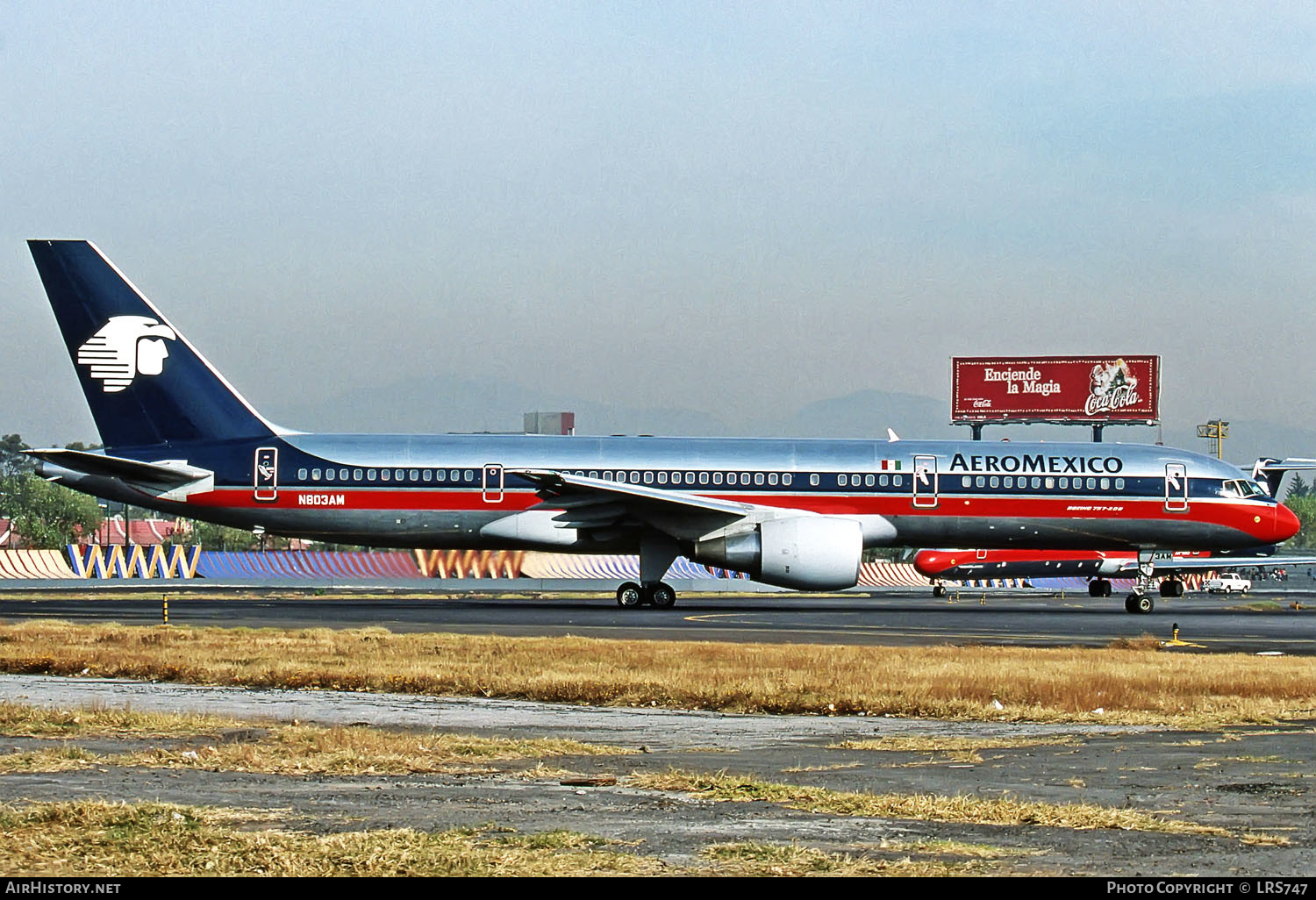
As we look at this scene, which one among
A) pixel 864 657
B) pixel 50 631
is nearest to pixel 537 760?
pixel 864 657

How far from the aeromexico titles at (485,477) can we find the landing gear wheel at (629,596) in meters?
0.04

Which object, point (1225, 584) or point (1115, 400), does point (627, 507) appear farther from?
point (1115, 400)

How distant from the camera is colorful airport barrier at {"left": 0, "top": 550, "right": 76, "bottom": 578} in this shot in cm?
6425

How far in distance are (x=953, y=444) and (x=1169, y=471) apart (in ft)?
19.4

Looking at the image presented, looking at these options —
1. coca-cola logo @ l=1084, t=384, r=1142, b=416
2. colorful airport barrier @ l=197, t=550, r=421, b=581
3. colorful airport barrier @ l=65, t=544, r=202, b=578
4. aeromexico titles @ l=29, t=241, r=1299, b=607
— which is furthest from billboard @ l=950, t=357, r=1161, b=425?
aeromexico titles @ l=29, t=241, r=1299, b=607

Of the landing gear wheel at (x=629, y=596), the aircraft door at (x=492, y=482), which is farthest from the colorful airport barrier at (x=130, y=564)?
the landing gear wheel at (x=629, y=596)

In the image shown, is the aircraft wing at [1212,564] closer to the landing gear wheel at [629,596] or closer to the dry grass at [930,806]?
the landing gear wheel at [629,596]

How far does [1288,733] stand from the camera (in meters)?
13.9

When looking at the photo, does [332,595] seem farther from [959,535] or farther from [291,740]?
[291,740]

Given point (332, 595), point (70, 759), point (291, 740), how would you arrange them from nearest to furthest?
point (70, 759)
point (291, 740)
point (332, 595)

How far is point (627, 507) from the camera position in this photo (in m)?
36.7

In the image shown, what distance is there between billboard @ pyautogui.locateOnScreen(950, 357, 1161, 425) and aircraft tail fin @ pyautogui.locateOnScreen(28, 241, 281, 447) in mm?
70222

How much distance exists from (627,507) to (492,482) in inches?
140

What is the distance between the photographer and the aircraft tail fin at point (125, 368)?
1503 inches
